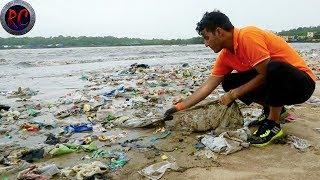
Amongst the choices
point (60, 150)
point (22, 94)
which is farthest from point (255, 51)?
point (22, 94)

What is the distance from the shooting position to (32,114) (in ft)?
21.4

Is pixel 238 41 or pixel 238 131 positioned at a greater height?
pixel 238 41

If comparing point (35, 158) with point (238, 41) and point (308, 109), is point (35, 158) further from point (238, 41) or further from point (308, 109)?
point (308, 109)

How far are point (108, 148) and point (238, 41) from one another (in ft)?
6.08

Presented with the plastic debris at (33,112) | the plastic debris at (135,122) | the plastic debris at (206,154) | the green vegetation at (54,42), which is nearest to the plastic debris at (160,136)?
the plastic debris at (135,122)

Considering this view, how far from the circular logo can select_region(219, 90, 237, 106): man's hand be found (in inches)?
188

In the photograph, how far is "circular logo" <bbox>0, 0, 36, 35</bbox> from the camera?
7.45 m

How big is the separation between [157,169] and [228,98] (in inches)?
48.4

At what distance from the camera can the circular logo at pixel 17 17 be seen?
7.45m

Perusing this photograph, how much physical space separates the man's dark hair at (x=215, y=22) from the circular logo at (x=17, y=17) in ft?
15.7

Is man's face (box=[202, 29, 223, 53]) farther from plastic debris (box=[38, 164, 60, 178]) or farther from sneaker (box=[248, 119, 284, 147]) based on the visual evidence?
plastic debris (box=[38, 164, 60, 178])

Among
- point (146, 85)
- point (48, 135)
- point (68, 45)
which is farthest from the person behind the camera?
point (68, 45)

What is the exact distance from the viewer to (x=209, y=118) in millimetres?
4430

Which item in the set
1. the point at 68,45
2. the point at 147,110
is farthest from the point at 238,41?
the point at 68,45
